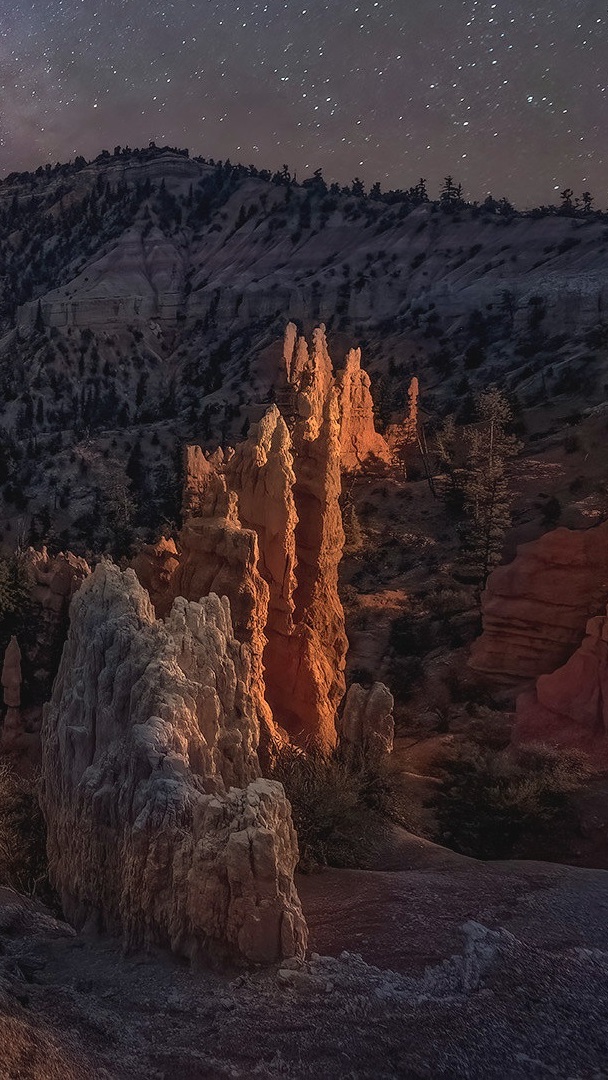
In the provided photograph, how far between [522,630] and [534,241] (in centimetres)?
7599

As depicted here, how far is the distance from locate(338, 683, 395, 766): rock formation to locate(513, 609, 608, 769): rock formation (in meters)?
3.91

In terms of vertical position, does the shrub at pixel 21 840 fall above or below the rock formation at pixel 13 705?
below

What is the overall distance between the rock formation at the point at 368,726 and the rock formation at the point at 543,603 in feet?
19.9

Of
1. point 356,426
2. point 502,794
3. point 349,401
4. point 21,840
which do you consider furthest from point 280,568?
point 356,426

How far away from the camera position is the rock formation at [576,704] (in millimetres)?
14703

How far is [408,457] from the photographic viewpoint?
41531mm

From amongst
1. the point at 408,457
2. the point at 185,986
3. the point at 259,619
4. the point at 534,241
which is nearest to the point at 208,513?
the point at 259,619

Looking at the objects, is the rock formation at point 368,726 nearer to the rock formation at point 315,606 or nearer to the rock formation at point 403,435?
the rock formation at point 315,606

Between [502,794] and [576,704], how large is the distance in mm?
3653

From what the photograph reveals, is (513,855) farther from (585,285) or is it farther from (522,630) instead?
(585,285)

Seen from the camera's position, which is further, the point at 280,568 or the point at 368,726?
the point at 280,568

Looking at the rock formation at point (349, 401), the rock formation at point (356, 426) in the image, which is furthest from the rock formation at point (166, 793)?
the rock formation at point (356, 426)

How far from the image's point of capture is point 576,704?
600 inches

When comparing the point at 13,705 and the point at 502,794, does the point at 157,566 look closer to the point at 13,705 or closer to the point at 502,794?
the point at 13,705
